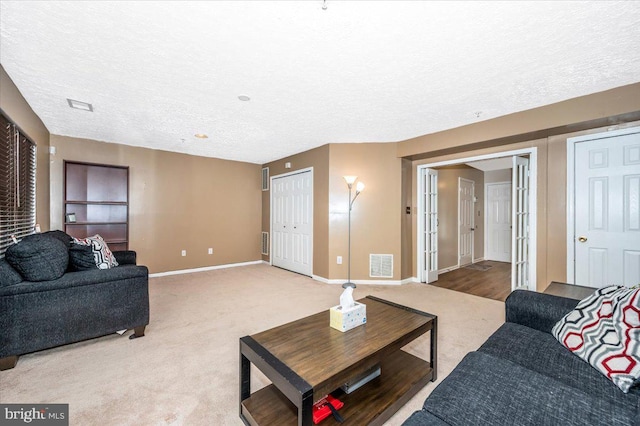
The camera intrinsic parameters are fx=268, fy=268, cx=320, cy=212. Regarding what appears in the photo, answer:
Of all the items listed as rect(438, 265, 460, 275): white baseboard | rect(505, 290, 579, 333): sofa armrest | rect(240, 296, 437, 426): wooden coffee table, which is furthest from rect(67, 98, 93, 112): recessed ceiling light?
rect(438, 265, 460, 275): white baseboard

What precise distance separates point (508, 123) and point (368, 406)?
10.9ft

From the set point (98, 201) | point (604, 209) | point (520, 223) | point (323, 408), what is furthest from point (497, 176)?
point (98, 201)

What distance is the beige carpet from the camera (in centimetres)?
161

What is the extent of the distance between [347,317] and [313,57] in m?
1.88

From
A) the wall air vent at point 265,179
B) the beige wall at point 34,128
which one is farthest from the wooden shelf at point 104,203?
the wall air vent at point 265,179

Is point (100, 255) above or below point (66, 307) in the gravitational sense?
above

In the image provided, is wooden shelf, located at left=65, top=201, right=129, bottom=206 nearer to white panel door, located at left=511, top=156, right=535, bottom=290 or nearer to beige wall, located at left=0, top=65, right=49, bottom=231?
beige wall, located at left=0, top=65, right=49, bottom=231

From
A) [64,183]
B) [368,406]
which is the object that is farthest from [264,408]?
[64,183]

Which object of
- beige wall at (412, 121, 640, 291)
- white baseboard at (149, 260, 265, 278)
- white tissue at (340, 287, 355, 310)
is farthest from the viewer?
white baseboard at (149, 260, 265, 278)

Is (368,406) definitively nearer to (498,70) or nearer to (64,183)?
(498,70)

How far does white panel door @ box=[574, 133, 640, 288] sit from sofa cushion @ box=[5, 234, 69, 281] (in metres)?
5.05

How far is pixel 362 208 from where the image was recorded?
4.43 metres

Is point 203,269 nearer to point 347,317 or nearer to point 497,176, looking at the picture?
point 347,317

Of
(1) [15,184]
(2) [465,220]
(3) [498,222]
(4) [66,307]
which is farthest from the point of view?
(3) [498,222]
